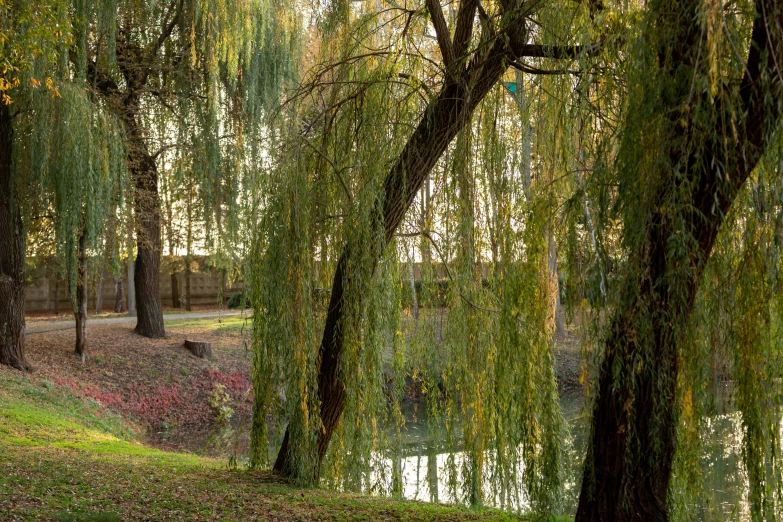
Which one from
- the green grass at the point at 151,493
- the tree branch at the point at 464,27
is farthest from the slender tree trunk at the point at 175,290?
the tree branch at the point at 464,27

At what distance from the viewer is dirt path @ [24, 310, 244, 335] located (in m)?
→ 16.1

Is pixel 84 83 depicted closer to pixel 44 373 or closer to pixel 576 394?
pixel 44 373

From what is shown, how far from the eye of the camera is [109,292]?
2486 centimetres

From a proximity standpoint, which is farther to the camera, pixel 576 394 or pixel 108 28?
pixel 576 394

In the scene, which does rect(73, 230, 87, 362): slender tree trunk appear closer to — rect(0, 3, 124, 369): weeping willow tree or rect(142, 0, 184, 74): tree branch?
rect(0, 3, 124, 369): weeping willow tree

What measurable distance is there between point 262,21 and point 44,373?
6.36 meters

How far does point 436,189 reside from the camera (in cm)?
651

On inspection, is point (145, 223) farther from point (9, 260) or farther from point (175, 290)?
point (175, 290)

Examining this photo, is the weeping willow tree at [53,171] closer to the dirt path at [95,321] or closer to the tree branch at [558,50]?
the dirt path at [95,321]

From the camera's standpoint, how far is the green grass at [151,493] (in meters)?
5.11

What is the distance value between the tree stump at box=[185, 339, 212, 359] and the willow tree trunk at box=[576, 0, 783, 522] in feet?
40.2

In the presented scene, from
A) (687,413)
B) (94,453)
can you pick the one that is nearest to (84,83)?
(94,453)

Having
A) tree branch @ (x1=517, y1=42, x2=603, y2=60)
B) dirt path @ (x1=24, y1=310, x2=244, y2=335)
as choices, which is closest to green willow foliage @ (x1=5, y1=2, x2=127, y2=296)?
dirt path @ (x1=24, y1=310, x2=244, y2=335)

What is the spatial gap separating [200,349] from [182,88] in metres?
4.95
